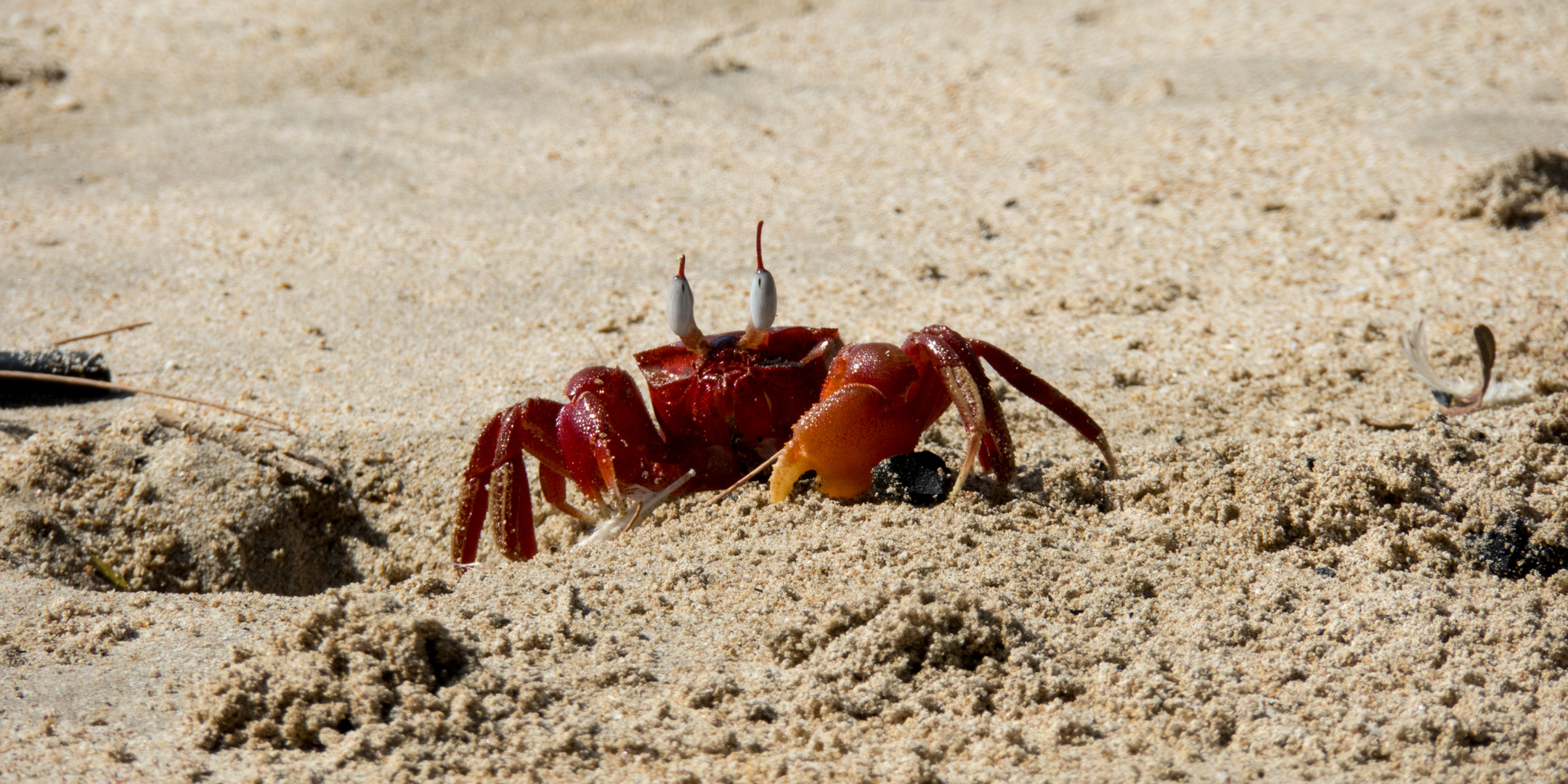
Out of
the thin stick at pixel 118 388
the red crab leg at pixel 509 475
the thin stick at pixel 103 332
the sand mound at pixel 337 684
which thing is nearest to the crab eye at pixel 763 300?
the red crab leg at pixel 509 475

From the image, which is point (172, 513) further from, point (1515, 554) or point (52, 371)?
point (1515, 554)

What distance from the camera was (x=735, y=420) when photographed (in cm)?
256

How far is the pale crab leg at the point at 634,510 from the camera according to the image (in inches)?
93.8

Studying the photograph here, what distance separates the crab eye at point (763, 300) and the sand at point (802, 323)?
37cm

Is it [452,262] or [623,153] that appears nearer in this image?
[452,262]

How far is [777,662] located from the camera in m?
1.87

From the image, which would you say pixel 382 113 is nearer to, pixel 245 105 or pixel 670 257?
pixel 245 105

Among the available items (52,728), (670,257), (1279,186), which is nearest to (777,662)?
(52,728)

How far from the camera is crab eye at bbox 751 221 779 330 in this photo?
7.95 feet

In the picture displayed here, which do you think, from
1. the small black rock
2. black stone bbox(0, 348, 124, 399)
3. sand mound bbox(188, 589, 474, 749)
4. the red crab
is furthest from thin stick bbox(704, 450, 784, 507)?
black stone bbox(0, 348, 124, 399)

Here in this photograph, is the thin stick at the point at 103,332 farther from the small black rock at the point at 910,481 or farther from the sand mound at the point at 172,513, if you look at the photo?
the small black rock at the point at 910,481

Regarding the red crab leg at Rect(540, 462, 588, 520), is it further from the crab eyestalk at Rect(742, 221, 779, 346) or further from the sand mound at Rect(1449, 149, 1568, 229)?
the sand mound at Rect(1449, 149, 1568, 229)

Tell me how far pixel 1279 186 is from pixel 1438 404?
1435 millimetres

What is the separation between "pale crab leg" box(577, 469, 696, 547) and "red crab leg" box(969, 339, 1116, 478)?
0.68 meters
